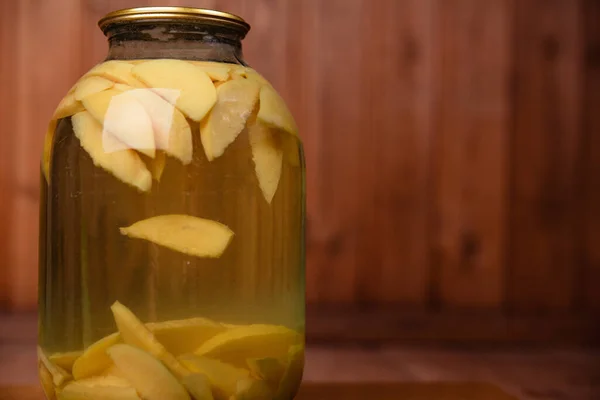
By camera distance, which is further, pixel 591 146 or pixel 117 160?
pixel 591 146

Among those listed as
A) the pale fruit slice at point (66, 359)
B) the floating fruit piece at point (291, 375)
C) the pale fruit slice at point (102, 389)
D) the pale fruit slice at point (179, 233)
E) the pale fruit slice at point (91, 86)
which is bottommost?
the floating fruit piece at point (291, 375)

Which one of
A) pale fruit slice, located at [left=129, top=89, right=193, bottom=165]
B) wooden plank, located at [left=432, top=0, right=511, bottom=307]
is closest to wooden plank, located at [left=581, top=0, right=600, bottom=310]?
wooden plank, located at [left=432, top=0, right=511, bottom=307]

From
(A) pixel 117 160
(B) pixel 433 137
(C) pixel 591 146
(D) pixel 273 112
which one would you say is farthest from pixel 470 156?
(A) pixel 117 160

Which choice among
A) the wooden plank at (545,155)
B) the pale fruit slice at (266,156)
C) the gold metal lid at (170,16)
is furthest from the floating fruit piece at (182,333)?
the wooden plank at (545,155)

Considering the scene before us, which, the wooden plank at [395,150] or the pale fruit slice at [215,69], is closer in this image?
the pale fruit slice at [215,69]

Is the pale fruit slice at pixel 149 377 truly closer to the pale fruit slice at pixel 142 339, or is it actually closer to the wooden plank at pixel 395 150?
the pale fruit slice at pixel 142 339

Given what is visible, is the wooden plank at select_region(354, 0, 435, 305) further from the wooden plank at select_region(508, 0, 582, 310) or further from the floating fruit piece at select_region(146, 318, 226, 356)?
the floating fruit piece at select_region(146, 318, 226, 356)

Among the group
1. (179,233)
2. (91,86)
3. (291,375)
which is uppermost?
(91,86)

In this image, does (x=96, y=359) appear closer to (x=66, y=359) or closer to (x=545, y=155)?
(x=66, y=359)
